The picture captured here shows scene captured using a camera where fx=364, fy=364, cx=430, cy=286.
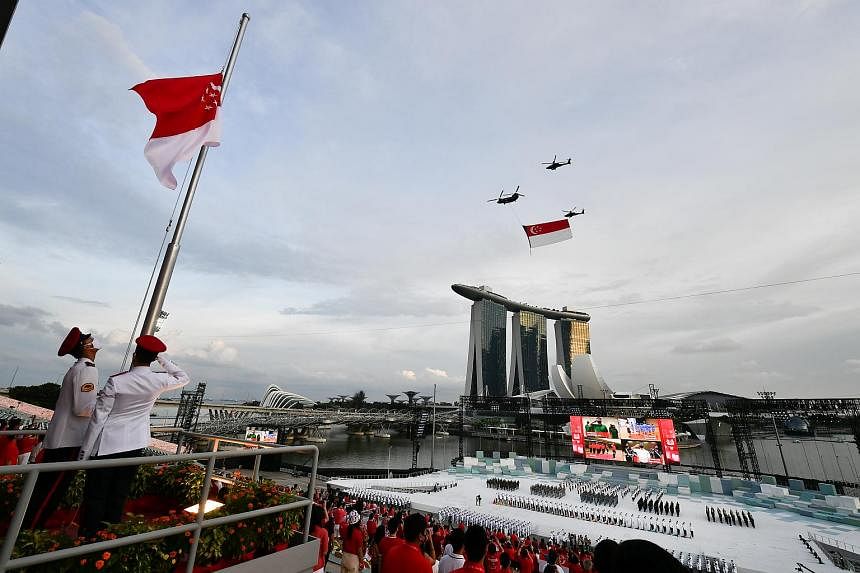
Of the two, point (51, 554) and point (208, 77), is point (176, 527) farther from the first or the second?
point (208, 77)

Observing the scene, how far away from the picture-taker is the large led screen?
3198 cm

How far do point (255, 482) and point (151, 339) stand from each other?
1.84 metres

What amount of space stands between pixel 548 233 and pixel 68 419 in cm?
2038

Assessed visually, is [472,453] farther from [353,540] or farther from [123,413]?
[123,413]

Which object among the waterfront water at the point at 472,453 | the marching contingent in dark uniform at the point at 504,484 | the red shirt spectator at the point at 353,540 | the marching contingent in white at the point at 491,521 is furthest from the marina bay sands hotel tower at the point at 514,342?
the red shirt spectator at the point at 353,540

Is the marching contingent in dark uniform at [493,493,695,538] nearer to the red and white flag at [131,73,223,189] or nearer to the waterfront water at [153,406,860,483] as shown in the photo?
the red and white flag at [131,73,223,189]

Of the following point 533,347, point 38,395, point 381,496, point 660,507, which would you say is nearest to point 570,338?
point 533,347

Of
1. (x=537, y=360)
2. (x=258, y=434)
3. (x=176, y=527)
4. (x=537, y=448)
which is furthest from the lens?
(x=537, y=360)

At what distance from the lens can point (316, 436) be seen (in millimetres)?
86938

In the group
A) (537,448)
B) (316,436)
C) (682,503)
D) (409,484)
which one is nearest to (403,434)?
(316,436)

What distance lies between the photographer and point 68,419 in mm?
3791

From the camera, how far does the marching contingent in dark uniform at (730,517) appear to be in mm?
20703

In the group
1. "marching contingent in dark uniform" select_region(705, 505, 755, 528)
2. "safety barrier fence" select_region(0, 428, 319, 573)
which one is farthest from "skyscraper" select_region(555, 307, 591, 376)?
"safety barrier fence" select_region(0, 428, 319, 573)

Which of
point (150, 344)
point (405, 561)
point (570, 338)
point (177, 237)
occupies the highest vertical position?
point (570, 338)
